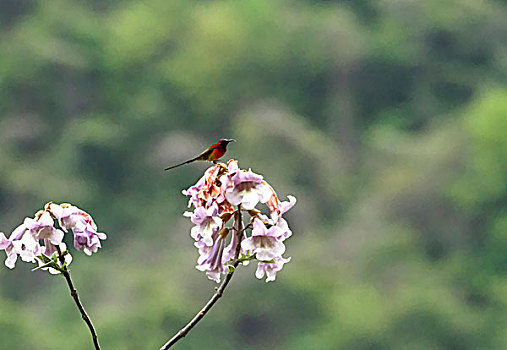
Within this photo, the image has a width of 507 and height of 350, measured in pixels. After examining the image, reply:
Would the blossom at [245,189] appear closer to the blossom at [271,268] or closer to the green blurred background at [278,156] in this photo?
the blossom at [271,268]

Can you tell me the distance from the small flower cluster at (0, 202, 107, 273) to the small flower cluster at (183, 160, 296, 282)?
0.12 m

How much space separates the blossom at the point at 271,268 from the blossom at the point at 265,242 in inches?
1.4

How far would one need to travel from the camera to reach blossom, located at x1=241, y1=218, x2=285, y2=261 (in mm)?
1170

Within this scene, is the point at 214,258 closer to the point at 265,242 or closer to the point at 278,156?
the point at 265,242

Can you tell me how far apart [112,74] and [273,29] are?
11.5 feet

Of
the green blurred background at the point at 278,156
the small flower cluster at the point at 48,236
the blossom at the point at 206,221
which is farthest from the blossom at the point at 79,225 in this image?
the green blurred background at the point at 278,156

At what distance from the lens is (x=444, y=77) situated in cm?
2112

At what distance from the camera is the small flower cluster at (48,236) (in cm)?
115


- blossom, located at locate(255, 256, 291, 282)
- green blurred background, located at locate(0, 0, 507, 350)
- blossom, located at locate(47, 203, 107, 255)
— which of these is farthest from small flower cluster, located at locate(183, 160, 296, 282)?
green blurred background, located at locate(0, 0, 507, 350)

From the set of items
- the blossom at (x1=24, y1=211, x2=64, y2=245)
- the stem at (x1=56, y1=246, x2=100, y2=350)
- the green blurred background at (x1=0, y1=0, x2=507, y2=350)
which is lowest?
the stem at (x1=56, y1=246, x2=100, y2=350)

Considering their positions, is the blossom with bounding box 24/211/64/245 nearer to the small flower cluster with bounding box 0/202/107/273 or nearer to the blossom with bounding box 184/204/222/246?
the small flower cluster with bounding box 0/202/107/273

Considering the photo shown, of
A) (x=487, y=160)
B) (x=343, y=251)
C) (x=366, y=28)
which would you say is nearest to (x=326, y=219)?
(x=343, y=251)

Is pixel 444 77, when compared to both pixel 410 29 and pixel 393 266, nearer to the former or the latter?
pixel 410 29

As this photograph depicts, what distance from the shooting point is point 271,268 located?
1.24 meters
